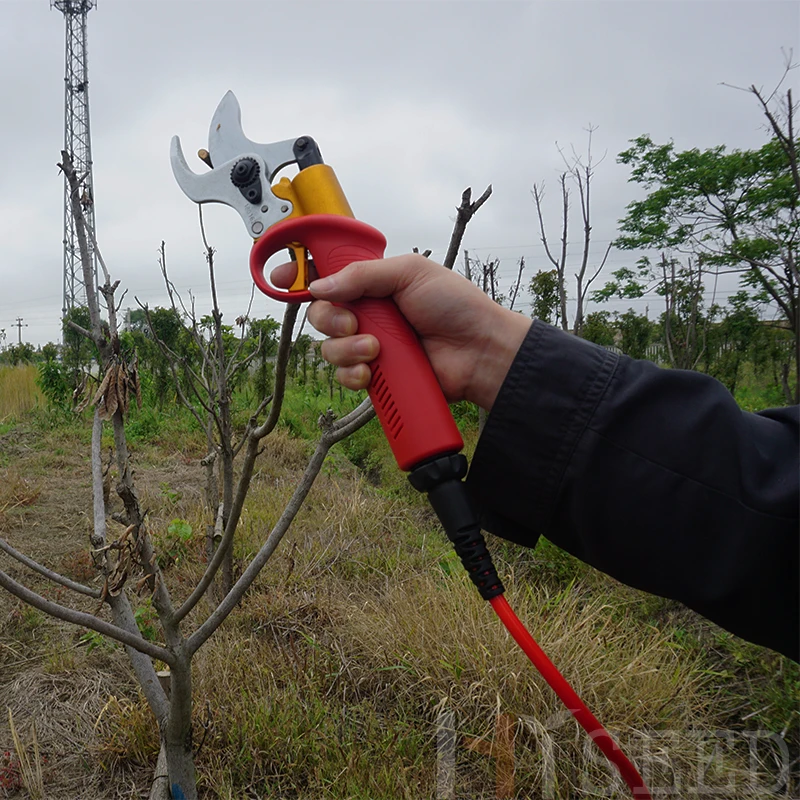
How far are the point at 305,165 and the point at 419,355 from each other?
49 centimetres

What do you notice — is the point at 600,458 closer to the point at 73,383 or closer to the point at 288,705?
the point at 288,705

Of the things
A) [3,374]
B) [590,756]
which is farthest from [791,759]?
[3,374]

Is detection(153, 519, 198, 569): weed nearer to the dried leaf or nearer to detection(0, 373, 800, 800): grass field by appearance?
detection(0, 373, 800, 800): grass field

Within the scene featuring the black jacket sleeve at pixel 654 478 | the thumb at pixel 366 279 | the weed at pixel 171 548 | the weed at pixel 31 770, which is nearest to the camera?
the black jacket sleeve at pixel 654 478

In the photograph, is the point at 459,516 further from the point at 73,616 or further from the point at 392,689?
the point at 392,689

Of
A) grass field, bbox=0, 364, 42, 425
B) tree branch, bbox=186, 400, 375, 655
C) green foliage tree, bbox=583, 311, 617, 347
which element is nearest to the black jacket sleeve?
tree branch, bbox=186, 400, 375, 655

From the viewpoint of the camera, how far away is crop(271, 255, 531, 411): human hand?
1.18m

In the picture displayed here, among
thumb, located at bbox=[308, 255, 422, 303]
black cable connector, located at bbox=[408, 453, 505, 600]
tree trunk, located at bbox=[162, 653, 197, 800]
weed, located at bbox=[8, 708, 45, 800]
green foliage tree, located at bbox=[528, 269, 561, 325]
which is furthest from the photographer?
green foliage tree, located at bbox=[528, 269, 561, 325]

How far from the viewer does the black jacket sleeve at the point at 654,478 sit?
911 millimetres

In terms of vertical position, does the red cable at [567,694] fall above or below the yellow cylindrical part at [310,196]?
below

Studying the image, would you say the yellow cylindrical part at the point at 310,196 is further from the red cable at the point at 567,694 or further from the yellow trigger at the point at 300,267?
the red cable at the point at 567,694

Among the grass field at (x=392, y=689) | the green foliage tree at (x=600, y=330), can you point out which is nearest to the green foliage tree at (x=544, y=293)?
the green foliage tree at (x=600, y=330)

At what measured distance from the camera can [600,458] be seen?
979mm

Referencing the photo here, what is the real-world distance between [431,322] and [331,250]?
0.93ft
